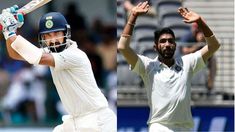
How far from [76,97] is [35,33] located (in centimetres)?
1131

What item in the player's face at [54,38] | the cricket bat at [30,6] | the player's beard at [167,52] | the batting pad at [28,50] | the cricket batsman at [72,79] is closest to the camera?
A: the batting pad at [28,50]

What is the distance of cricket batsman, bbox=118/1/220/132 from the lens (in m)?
7.75

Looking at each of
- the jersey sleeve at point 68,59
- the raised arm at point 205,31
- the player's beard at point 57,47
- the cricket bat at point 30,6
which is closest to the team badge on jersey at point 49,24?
the player's beard at point 57,47

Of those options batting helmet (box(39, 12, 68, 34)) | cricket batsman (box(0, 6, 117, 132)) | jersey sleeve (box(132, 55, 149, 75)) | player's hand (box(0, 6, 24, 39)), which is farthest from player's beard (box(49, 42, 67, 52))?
jersey sleeve (box(132, 55, 149, 75))

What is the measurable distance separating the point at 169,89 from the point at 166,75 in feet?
0.45

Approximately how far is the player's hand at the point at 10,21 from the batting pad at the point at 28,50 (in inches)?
4.1

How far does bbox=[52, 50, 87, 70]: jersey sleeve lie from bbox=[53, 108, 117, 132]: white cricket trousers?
46 cm

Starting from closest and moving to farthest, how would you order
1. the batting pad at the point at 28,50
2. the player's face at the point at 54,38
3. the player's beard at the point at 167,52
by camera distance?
the batting pad at the point at 28,50, the player's face at the point at 54,38, the player's beard at the point at 167,52

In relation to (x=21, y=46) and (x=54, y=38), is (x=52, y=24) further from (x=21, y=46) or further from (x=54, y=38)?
(x=21, y=46)

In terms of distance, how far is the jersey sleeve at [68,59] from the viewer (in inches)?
292

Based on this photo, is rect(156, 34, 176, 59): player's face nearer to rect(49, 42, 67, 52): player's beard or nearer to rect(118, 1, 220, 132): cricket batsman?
rect(118, 1, 220, 132): cricket batsman

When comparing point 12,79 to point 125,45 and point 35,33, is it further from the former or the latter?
point 125,45

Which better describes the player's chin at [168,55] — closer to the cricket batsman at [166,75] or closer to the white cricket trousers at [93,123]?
the cricket batsman at [166,75]

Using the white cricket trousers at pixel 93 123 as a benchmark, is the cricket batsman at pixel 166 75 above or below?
above
